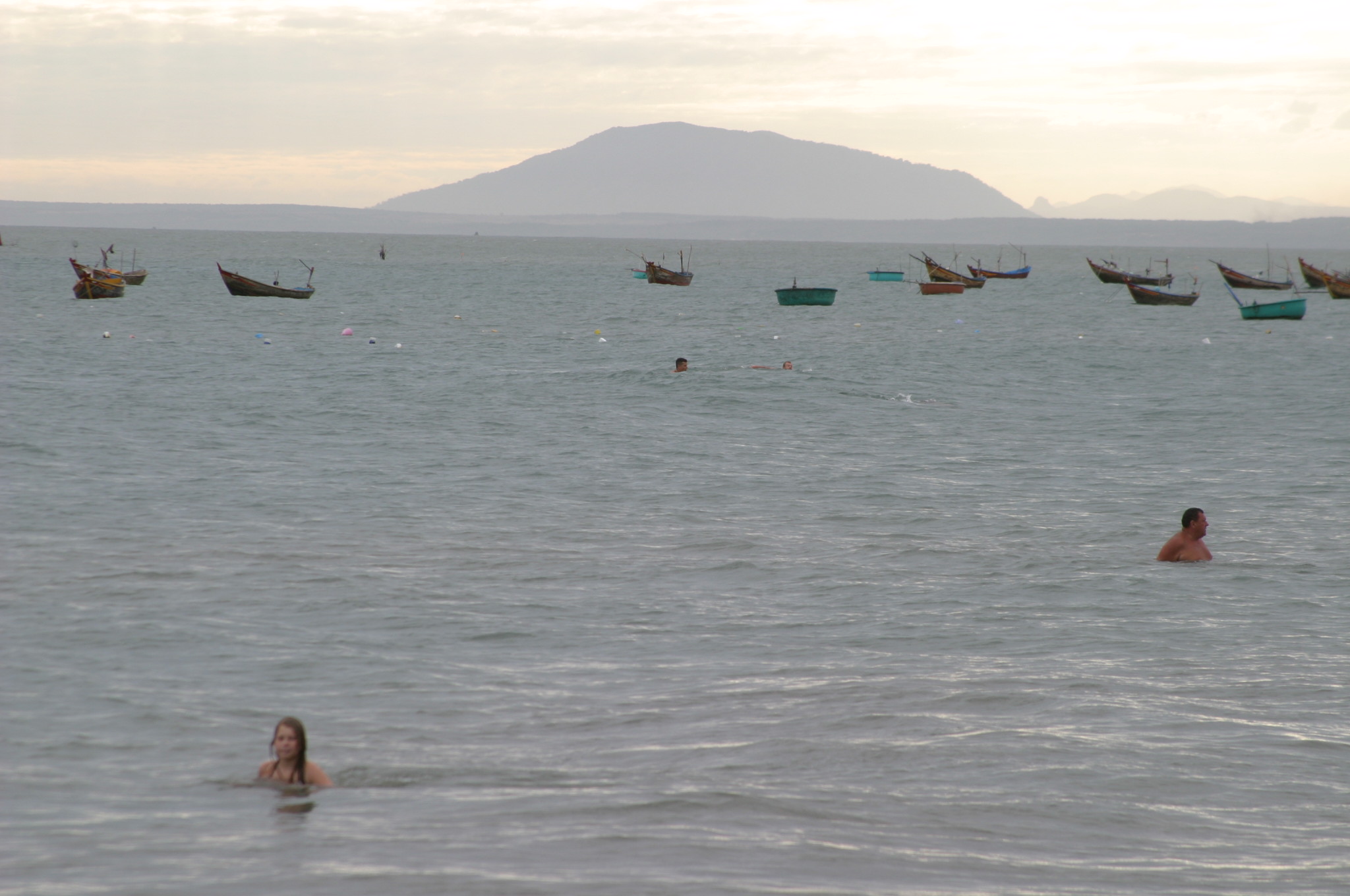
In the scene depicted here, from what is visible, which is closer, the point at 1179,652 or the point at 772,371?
the point at 1179,652

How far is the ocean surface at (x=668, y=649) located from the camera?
7906mm

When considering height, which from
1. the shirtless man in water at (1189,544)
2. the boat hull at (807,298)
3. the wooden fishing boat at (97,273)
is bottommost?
the shirtless man in water at (1189,544)

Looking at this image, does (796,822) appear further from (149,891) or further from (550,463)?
(550,463)

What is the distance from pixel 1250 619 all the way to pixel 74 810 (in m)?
11.8

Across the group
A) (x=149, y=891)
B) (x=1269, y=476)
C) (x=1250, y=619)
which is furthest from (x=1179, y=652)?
(x=1269, y=476)

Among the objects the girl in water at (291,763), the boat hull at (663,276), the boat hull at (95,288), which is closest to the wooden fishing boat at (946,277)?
the boat hull at (663,276)

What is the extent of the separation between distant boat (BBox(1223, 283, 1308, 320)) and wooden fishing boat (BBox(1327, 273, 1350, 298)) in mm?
18069

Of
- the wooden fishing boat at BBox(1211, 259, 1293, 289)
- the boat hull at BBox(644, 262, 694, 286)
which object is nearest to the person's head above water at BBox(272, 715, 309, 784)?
the boat hull at BBox(644, 262, 694, 286)

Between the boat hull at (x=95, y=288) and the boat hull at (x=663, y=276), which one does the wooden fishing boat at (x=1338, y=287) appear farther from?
the boat hull at (x=95, y=288)

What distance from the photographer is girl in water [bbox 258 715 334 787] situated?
8.60m

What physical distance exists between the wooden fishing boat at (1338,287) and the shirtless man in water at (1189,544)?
7934 cm

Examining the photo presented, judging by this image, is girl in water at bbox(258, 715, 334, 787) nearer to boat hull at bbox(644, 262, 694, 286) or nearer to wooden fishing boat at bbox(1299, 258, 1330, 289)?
boat hull at bbox(644, 262, 694, 286)

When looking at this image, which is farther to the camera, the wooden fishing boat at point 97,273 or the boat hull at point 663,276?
the boat hull at point 663,276

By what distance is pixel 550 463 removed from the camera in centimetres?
2355
